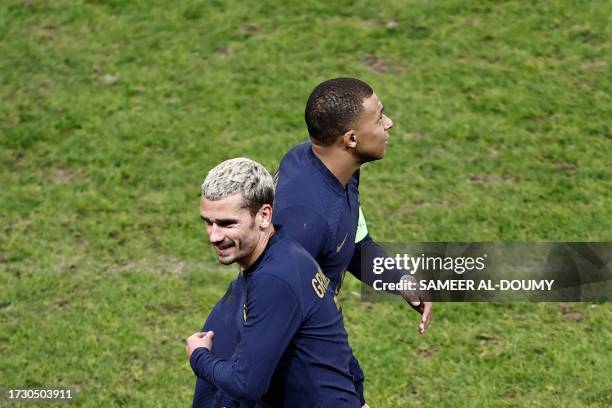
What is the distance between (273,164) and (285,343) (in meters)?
6.20

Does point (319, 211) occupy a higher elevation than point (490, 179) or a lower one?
higher

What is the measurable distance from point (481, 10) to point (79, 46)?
4989mm

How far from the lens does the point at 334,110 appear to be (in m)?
5.68

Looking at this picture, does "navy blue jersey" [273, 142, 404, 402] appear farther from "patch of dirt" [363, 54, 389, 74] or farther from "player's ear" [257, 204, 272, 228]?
"patch of dirt" [363, 54, 389, 74]

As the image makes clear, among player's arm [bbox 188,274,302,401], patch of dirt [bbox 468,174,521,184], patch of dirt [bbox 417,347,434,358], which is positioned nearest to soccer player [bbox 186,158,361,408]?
player's arm [bbox 188,274,302,401]

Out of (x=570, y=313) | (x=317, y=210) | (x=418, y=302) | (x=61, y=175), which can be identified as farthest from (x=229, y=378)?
(x=61, y=175)

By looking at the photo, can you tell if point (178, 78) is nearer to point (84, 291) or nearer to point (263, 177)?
point (84, 291)

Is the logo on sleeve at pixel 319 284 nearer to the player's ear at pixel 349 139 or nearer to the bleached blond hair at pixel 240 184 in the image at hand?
the bleached blond hair at pixel 240 184

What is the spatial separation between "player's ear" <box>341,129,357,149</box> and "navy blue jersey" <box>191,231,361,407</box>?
89cm

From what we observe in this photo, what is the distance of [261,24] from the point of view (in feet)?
42.7

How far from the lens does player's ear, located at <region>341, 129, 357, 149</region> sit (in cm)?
567

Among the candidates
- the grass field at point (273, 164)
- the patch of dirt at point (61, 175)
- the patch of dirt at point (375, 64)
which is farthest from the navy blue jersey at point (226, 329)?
the patch of dirt at point (375, 64)

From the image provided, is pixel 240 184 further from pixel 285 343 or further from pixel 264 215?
pixel 285 343

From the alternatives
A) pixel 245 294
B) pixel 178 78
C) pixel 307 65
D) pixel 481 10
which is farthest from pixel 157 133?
pixel 245 294
